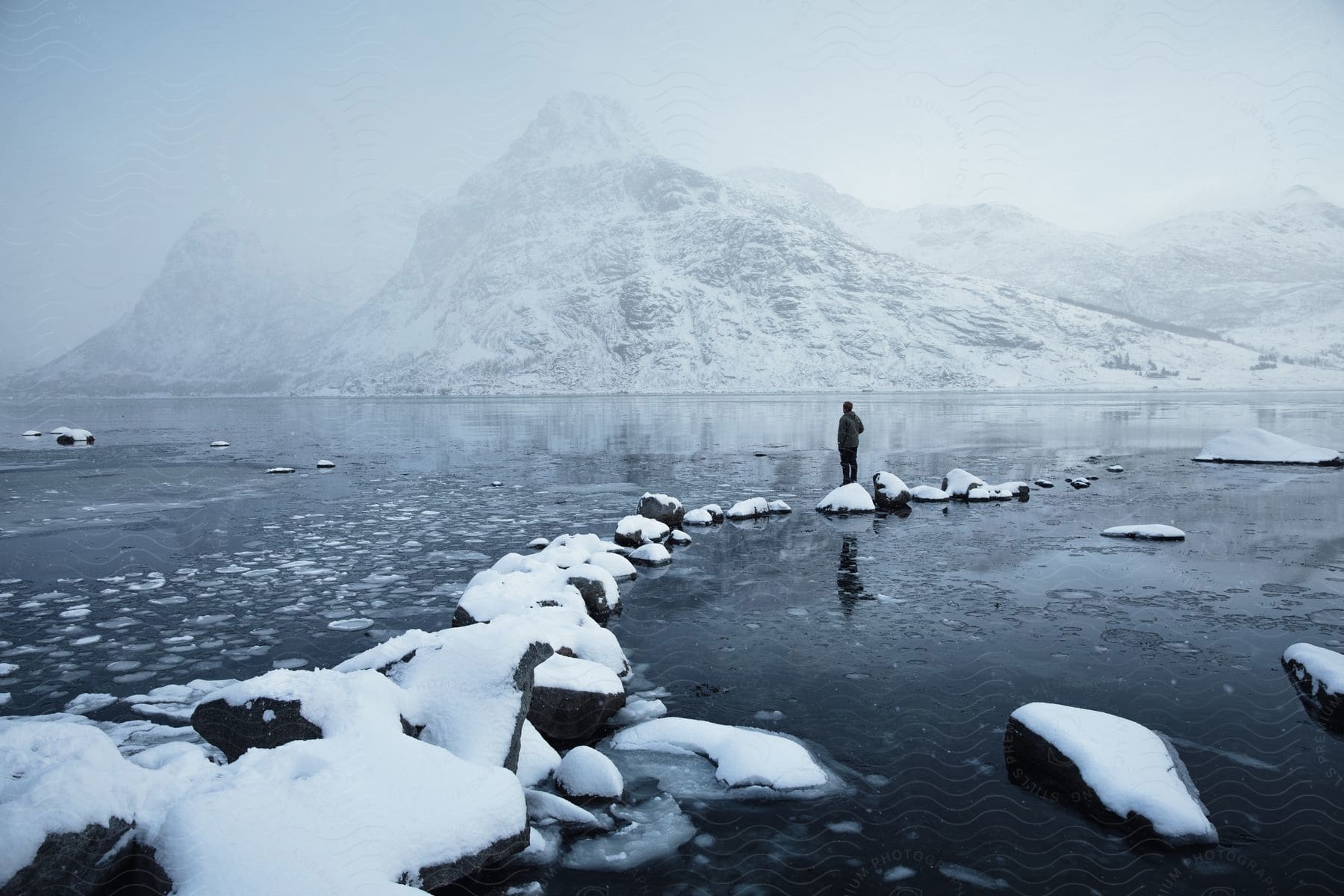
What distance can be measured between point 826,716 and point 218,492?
77.5 feet

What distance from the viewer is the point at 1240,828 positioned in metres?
5.73

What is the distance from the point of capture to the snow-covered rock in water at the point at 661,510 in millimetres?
17469

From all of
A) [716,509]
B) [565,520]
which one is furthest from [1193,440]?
[565,520]

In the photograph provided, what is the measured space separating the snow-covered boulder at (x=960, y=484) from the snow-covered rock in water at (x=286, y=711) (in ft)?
62.3

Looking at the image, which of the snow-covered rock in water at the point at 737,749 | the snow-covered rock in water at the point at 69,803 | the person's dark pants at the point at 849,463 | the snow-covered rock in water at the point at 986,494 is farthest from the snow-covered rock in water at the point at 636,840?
the snow-covered rock in water at the point at 986,494

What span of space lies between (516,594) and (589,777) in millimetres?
4054

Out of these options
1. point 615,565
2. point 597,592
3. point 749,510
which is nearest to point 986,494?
point 749,510

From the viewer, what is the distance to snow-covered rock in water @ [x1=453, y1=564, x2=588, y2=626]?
9.52 meters

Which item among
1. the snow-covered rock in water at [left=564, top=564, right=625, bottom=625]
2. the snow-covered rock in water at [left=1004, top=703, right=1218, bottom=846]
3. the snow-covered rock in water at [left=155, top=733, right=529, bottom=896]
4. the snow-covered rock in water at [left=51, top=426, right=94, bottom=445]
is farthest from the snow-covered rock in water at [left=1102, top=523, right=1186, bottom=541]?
the snow-covered rock in water at [left=51, top=426, right=94, bottom=445]

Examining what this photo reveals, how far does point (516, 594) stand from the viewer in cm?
1010

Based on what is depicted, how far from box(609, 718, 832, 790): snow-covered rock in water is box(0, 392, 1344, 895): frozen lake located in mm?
338

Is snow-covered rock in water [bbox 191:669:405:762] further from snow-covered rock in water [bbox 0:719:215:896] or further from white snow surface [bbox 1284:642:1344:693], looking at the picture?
white snow surface [bbox 1284:642:1344:693]

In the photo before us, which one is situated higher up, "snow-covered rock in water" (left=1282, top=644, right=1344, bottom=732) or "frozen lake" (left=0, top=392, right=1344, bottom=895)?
"snow-covered rock in water" (left=1282, top=644, right=1344, bottom=732)

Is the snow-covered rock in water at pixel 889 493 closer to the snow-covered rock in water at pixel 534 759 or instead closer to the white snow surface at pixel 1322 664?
the white snow surface at pixel 1322 664
